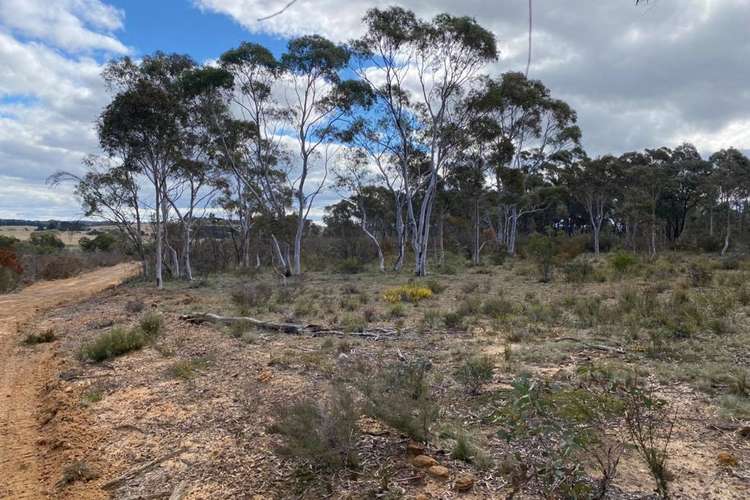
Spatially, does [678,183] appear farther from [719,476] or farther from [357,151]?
[719,476]

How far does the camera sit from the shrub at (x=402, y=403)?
4.07 meters

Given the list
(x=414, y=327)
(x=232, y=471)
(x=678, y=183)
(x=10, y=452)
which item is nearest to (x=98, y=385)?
(x=10, y=452)

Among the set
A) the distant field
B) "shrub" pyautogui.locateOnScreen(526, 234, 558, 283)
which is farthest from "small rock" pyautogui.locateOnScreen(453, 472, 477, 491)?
the distant field

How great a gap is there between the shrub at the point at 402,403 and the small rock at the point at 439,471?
435mm

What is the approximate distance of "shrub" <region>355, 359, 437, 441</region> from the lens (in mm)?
4074

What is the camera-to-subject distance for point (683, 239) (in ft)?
130

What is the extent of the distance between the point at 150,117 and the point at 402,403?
19.0 meters

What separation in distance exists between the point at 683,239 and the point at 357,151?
88.9ft

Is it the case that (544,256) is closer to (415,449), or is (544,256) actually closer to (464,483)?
(415,449)

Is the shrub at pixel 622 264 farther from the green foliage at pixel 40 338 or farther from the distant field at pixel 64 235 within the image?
the distant field at pixel 64 235

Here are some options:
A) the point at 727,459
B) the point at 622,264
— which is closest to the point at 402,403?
the point at 727,459

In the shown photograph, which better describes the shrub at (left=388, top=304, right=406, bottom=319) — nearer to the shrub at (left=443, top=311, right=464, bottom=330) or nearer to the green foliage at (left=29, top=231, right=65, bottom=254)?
the shrub at (left=443, top=311, right=464, bottom=330)

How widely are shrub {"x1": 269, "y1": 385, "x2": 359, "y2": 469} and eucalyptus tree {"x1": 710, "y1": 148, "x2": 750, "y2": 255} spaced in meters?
35.0

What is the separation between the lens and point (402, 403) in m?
4.19
